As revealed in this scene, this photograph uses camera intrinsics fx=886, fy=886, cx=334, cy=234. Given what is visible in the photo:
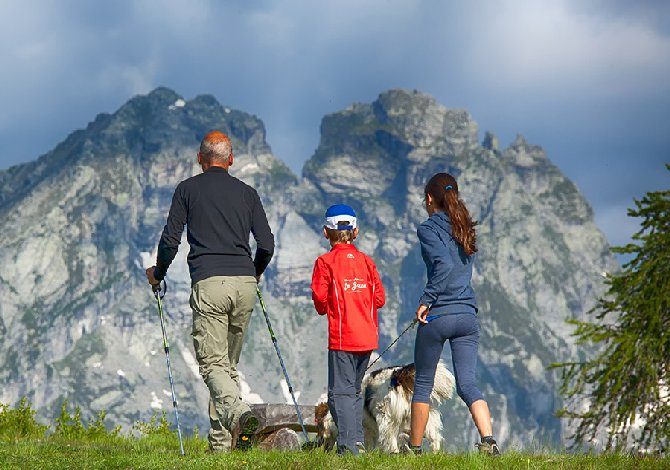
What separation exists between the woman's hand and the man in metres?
2.08

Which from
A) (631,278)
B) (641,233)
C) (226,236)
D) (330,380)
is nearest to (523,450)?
(330,380)

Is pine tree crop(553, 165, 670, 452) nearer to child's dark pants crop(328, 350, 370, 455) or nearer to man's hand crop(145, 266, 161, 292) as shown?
child's dark pants crop(328, 350, 370, 455)

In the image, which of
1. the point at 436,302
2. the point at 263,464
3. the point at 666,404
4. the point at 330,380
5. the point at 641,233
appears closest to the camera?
the point at 263,464

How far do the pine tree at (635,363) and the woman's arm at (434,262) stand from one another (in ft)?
16.3

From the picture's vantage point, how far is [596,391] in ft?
50.5

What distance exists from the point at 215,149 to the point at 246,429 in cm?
355

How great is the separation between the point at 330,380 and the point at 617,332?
20.8ft

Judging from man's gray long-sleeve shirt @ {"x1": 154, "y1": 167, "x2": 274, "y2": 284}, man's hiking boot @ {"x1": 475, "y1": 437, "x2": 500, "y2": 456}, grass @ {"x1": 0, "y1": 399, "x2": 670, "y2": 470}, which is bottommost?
grass @ {"x1": 0, "y1": 399, "x2": 670, "y2": 470}

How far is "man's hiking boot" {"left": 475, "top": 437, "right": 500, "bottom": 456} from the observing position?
33.7 feet

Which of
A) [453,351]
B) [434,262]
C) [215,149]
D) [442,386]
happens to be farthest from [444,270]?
[215,149]

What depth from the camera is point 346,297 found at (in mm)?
11359

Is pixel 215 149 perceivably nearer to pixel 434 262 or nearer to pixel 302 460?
pixel 434 262

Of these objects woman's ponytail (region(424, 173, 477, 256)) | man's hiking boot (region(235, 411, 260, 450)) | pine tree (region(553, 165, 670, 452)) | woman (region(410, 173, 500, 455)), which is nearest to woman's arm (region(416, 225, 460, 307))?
woman (region(410, 173, 500, 455))

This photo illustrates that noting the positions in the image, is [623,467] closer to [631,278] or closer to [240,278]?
[240,278]
